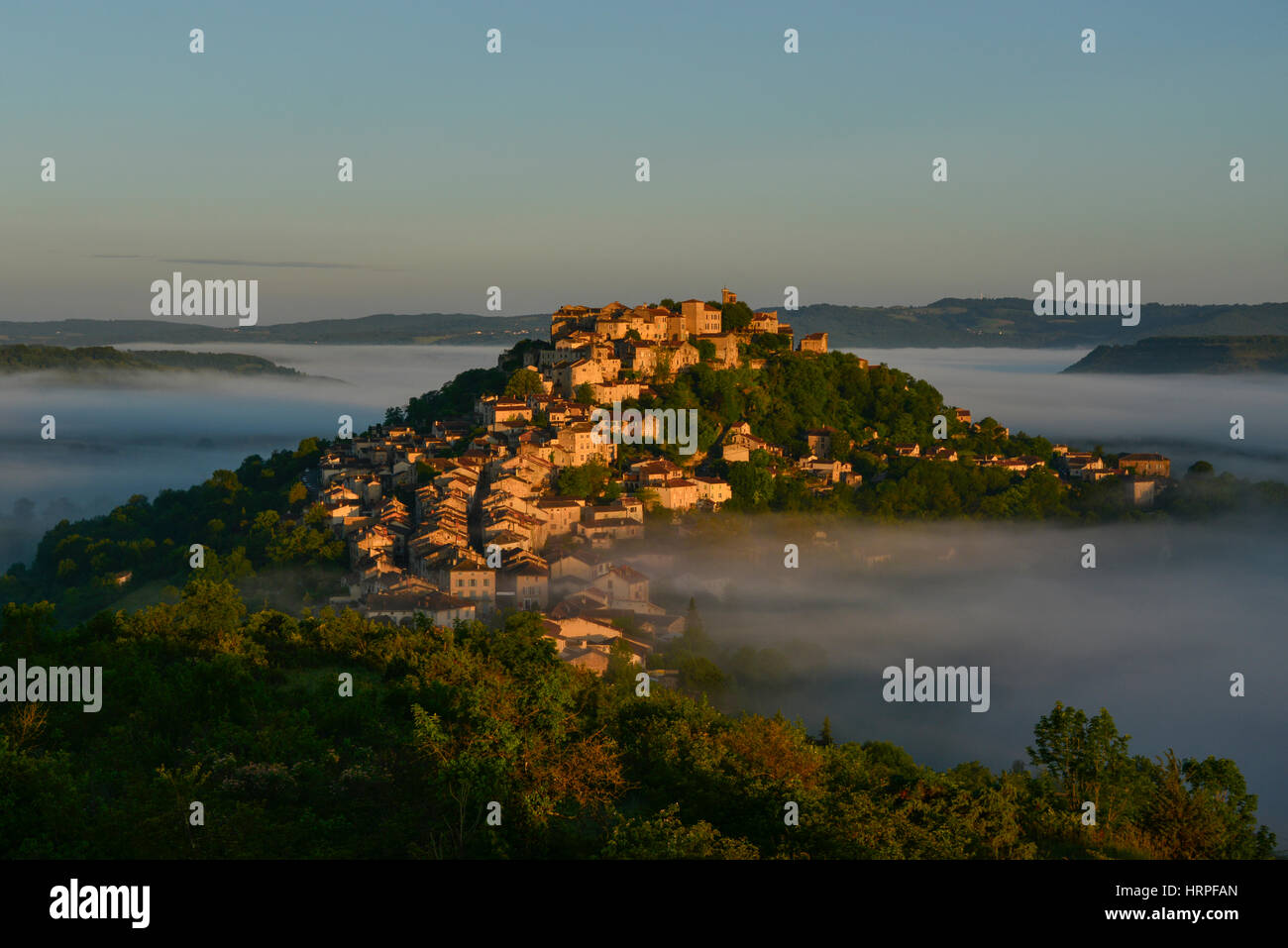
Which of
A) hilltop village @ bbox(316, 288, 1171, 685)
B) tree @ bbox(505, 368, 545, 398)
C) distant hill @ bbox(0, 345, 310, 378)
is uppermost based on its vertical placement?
distant hill @ bbox(0, 345, 310, 378)

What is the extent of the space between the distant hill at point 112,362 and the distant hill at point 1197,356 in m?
104

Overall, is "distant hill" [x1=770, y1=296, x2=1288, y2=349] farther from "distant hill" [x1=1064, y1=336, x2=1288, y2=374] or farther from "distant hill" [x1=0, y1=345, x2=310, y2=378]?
"distant hill" [x1=0, y1=345, x2=310, y2=378]

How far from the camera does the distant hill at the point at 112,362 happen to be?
137m

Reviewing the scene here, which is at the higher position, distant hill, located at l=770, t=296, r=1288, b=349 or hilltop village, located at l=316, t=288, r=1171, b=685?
distant hill, located at l=770, t=296, r=1288, b=349

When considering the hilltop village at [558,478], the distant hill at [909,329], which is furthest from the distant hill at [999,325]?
the hilltop village at [558,478]

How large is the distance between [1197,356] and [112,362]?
4977 inches

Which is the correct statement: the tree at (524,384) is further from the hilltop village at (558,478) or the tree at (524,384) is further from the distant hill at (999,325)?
the distant hill at (999,325)

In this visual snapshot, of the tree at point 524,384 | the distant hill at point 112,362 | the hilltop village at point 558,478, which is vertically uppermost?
the distant hill at point 112,362

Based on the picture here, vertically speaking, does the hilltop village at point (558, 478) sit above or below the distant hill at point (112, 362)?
below

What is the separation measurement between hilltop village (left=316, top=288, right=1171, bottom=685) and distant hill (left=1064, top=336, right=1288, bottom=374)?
76824mm

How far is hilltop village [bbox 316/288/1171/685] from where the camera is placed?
41.3m

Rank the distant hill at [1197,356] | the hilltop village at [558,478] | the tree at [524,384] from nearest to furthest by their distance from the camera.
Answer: the hilltop village at [558,478] < the tree at [524,384] < the distant hill at [1197,356]

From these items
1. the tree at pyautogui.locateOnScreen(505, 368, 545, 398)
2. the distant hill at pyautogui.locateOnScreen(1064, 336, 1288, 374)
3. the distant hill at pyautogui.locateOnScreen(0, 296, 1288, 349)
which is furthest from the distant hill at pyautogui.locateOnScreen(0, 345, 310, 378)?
the distant hill at pyautogui.locateOnScreen(1064, 336, 1288, 374)

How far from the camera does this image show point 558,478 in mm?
52219
